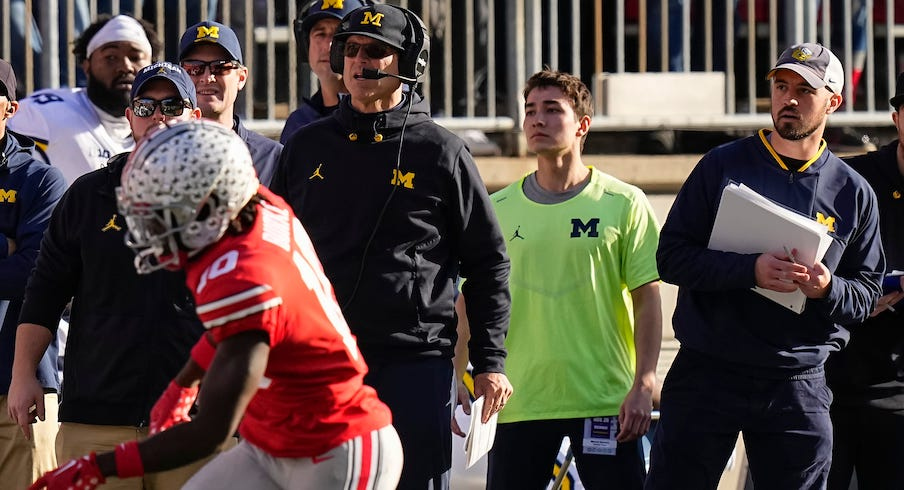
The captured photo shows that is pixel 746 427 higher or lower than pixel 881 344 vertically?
lower

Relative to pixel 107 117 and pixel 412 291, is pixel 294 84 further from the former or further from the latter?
pixel 412 291

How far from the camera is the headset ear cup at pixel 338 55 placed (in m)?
5.81

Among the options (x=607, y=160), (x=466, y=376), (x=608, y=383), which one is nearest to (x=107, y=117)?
(x=466, y=376)

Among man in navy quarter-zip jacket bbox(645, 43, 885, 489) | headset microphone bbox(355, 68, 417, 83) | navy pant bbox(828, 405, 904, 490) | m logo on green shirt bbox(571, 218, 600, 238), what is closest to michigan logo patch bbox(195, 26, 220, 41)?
headset microphone bbox(355, 68, 417, 83)

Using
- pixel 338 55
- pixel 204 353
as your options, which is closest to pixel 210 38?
pixel 338 55

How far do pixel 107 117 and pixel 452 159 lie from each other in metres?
2.43

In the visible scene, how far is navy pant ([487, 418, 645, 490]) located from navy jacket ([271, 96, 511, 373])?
98cm

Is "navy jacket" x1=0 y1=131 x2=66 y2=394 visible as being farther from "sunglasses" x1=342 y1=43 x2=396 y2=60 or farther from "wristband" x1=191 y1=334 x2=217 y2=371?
"wristband" x1=191 y1=334 x2=217 y2=371

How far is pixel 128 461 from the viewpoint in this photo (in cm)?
379

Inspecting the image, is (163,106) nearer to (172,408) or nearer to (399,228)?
(399,228)

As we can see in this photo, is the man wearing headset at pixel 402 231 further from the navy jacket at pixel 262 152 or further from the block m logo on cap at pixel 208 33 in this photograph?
the block m logo on cap at pixel 208 33

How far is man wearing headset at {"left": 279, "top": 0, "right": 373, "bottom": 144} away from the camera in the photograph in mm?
7258

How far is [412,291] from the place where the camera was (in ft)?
18.0

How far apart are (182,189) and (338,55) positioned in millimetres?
2044
